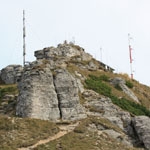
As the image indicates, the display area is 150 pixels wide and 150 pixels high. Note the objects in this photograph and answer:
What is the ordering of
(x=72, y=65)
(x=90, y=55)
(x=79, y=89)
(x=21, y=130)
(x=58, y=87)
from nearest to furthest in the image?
(x=21, y=130) < (x=58, y=87) < (x=79, y=89) < (x=72, y=65) < (x=90, y=55)

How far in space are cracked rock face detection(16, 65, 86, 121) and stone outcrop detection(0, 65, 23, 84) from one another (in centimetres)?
1295

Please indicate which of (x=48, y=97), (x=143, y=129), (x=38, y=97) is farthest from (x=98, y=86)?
(x=143, y=129)

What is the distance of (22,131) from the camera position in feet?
173

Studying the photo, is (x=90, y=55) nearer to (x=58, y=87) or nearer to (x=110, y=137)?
(x=58, y=87)

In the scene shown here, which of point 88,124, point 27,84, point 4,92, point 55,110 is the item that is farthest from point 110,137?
point 4,92

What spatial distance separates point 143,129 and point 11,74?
2600cm

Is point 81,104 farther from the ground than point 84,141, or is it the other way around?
point 81,104

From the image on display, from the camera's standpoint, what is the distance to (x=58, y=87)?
203ft

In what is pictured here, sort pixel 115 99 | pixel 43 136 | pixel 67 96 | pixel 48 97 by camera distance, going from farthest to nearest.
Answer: pixel 115 99 → pixel 67 96 → pixel 48 97 → pixel 43 136

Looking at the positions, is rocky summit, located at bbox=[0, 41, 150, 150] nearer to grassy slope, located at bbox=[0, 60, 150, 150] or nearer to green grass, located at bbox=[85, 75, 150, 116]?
green grass, located at bbox=[85, 75, 150, 116]

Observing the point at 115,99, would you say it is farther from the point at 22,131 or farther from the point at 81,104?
the point at 22,131

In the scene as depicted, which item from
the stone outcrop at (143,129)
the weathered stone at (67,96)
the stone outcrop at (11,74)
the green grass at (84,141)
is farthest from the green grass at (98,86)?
the green grass at (84,141)

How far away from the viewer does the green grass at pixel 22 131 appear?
166ft

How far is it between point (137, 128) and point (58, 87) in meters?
10.4
